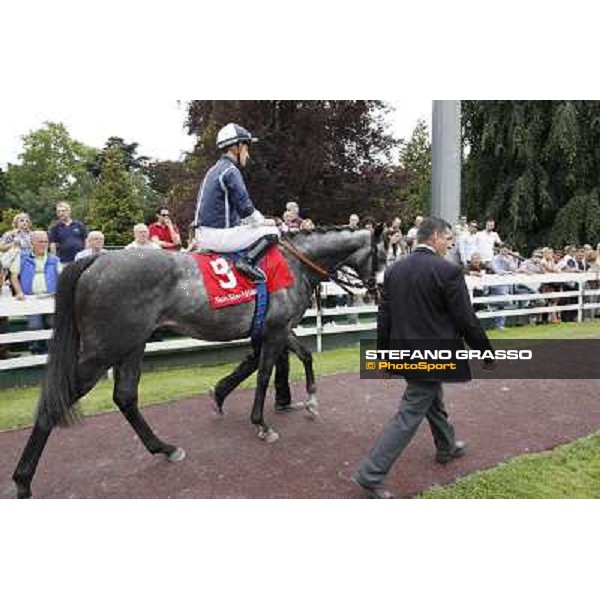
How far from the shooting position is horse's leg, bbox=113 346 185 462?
4.25 m

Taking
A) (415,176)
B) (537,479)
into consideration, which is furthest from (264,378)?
(415,176)

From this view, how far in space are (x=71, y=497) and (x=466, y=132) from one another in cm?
606

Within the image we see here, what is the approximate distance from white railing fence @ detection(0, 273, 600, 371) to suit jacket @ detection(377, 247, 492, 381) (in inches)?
81.9

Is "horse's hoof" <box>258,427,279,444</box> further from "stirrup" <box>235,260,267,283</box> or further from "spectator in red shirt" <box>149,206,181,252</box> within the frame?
"spectator in red shirt" <box>149,206,181,252</box>

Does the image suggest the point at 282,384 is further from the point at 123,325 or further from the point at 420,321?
Answer: the point at 420,321

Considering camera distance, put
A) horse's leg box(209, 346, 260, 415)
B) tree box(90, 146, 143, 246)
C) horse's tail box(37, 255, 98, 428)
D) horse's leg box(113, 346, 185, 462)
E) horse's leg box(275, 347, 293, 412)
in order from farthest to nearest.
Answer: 1. tree box(90, 146, 143, 246)
2. horse's leg box(275, 347, 293, 412)
3. horse's leg box(209, 346, 260, 415)
4. horse's leg box(113, 346, 185, 462)
5. horse's tail box(37, 255, 98, 428)

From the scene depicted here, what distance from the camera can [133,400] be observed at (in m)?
4.28

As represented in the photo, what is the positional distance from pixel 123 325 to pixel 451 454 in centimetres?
256

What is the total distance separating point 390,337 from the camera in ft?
13.2

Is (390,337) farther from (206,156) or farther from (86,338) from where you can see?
(206,156)

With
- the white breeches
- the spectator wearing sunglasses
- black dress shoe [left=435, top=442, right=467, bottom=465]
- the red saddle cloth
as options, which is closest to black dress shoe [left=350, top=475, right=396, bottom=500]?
black dress shoe [left=435, top=442, right=467, bottom=465]

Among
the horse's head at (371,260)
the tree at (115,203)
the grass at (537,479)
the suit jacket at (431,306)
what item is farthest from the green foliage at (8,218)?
the grass at (537,479)

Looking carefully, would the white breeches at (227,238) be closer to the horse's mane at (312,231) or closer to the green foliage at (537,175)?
the horse's mane at (312,231)

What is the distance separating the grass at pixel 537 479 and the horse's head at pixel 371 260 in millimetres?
1876
